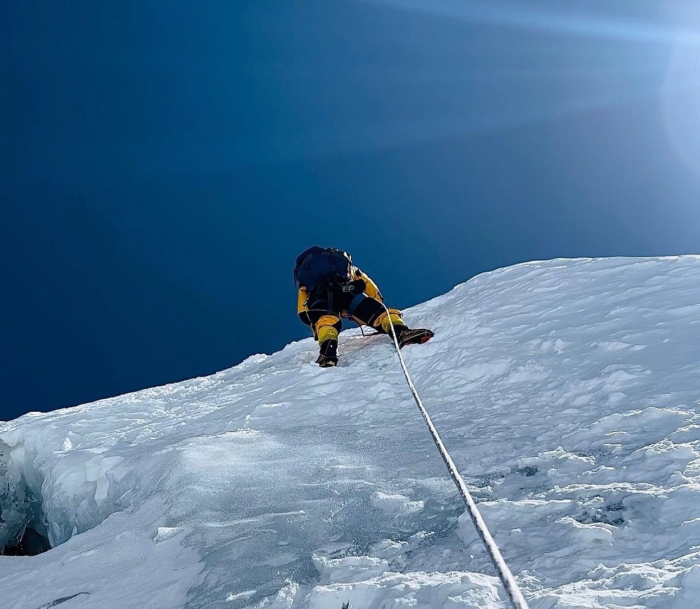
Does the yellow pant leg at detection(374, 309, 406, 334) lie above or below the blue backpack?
below

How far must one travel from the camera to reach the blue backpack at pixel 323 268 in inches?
213

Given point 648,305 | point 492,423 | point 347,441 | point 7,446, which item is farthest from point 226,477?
point 7,446

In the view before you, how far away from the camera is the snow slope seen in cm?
A: 148

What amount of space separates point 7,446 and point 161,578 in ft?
13.9

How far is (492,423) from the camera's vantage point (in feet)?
8.83

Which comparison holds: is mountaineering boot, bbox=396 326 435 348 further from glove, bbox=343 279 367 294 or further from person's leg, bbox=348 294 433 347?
glove, bbox=343 279 367 294

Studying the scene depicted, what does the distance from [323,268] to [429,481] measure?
11.5 feet

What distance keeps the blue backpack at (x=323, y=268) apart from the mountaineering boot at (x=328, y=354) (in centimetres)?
72

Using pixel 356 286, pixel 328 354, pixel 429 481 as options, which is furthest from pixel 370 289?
pixel 429 481

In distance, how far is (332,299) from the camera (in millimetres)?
5324

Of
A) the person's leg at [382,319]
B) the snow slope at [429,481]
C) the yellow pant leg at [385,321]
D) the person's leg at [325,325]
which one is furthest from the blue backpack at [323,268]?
the snow slope at [429,481]

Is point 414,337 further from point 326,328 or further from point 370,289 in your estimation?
point 370,289

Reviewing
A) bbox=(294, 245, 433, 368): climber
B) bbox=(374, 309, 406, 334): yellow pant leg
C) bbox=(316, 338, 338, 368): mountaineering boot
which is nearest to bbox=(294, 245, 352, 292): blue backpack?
bbox=(294, 245, 433, 368): climber

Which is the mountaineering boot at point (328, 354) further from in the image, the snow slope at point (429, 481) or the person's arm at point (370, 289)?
the person's arm at point (370, 289)
